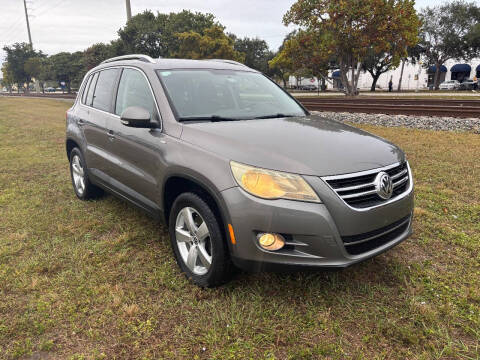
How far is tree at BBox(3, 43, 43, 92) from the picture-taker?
6862 centimetres

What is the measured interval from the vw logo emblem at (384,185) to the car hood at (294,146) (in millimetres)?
87

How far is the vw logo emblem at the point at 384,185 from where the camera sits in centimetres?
245

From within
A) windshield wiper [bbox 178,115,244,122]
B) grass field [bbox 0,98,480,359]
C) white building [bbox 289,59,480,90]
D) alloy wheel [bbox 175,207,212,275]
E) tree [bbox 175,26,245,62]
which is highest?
tree [bbox 175,26,245,62]

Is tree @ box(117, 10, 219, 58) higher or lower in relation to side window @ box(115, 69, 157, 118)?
higher

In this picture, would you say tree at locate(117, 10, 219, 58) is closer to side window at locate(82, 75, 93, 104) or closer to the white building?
the white building

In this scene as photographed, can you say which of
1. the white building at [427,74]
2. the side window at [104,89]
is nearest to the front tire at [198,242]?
the side window at [104,89]

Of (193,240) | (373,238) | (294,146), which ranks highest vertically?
(294,146)

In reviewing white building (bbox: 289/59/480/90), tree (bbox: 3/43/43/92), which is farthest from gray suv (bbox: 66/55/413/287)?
tree (bbox: 3/43/43/92)

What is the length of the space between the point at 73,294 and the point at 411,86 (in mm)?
61617

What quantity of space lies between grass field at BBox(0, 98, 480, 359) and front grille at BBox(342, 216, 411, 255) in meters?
0.46

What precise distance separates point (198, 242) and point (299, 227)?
86cm

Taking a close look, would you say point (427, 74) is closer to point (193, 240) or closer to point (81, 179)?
point (81, 179)

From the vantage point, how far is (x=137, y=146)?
3.26m

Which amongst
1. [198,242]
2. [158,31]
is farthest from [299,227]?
[158,31]
